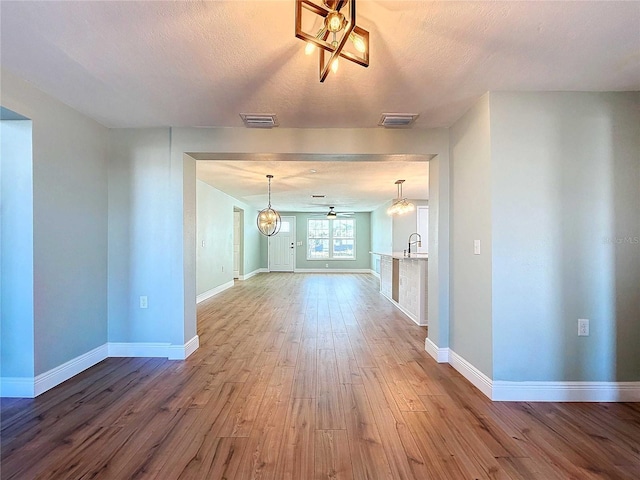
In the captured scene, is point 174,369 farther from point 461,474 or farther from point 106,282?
point 461,474

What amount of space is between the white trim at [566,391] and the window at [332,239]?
9.27 m

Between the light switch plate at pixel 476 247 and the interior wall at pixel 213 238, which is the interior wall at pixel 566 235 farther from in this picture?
the interior wall at pixel 213 238

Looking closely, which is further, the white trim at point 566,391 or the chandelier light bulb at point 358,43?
the white trim at point 566,391

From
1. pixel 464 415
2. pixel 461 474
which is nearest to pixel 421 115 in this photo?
pixel 464 415

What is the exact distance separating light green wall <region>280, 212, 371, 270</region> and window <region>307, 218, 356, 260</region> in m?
0.15

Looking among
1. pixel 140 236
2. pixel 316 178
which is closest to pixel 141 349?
pixel 140 236

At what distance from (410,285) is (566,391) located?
8.42 feet

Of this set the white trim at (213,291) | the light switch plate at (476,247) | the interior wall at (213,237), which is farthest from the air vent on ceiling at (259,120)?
the white trim at (213,291)

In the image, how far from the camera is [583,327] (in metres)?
2.22

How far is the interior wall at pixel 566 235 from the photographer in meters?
2.21

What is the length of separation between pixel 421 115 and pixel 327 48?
164cm

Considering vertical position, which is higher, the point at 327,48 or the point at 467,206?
the point at 327,48

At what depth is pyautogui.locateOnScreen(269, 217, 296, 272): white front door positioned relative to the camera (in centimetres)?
1129

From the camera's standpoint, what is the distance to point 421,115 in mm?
2660
